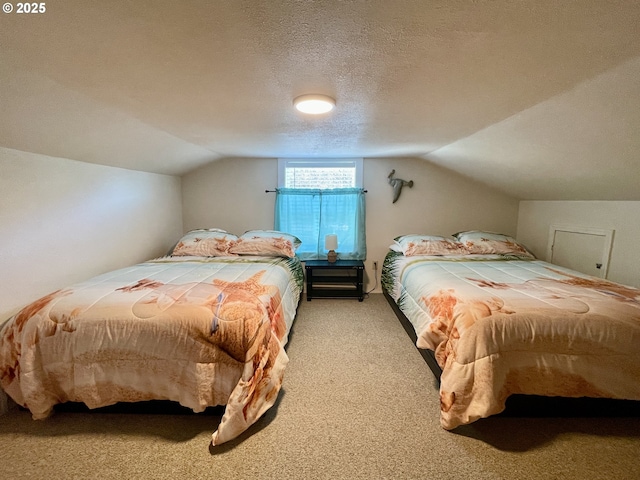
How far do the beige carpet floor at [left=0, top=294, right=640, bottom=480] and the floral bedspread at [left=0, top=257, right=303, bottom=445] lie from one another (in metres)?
0.13

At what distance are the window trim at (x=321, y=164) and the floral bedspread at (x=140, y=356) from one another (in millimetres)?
2563

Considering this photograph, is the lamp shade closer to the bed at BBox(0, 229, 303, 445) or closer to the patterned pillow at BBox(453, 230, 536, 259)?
the patterned pillow at BBox(453, 230, 536, 259)

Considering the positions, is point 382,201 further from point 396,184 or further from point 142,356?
point 142,356

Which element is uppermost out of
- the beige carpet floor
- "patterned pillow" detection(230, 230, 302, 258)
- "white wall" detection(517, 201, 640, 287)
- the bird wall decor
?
the bird wall decor

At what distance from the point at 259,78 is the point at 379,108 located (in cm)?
80

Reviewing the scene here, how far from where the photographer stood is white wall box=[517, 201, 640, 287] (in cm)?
244

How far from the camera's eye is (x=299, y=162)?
12.9ft

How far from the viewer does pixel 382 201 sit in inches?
155

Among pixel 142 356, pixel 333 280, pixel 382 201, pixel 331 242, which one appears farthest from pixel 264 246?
pixel 142 356

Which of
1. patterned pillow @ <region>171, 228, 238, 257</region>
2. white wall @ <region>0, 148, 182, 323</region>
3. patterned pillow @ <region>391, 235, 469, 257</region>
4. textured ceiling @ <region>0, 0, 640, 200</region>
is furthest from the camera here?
patterned pillow @ <region>391, 235, 469, 257</region>

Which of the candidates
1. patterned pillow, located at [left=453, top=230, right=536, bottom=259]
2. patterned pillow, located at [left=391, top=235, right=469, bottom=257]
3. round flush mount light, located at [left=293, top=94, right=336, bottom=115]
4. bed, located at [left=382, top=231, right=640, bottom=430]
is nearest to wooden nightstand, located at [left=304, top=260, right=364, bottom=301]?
patterned pillow, located at [left=391, top=235, right=469, bottom=257]

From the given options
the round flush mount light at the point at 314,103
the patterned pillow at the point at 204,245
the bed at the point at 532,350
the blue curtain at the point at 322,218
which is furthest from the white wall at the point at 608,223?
the patterned pillow at the point at 204,245

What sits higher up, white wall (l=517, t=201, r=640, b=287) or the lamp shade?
white wall (l=517, t=201, r=640, b=287)

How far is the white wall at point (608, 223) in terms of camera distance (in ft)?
8.00
